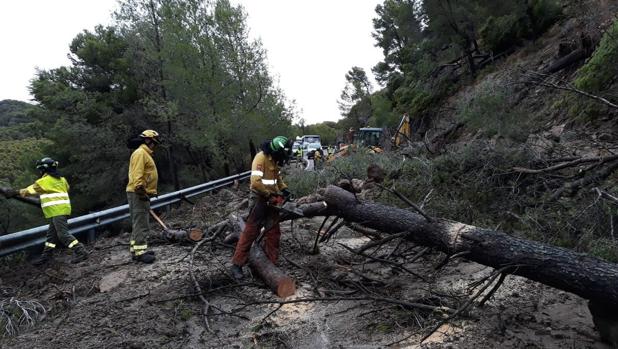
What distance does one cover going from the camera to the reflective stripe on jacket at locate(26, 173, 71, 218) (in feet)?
17.3

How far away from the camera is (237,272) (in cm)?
444

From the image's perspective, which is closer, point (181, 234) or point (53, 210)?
point (53, 210)

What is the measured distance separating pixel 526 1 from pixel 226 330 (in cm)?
1812

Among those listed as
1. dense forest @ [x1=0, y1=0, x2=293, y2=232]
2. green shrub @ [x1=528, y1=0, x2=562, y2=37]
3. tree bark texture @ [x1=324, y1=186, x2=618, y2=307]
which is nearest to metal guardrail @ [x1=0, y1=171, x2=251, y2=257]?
tree bark texture @ [x1=324, y1=186, x2=618, y2=307]

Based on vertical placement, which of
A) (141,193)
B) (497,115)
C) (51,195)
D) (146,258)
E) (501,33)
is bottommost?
(146,258)

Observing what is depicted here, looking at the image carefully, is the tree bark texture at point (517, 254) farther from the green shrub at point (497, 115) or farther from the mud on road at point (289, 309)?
the green shrub at point (497, 115)

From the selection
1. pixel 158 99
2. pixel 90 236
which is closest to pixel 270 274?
pixel 90 236

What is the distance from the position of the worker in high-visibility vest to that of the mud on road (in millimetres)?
262

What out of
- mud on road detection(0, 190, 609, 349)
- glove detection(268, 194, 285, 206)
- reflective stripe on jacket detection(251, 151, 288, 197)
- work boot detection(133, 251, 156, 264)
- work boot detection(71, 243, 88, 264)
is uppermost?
reflective stripe on jacket detection(251, 151, 288, 197)

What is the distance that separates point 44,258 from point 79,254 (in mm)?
417

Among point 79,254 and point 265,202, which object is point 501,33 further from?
point 79,254

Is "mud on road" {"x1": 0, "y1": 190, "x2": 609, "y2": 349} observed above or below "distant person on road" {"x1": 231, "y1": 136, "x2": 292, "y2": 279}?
below

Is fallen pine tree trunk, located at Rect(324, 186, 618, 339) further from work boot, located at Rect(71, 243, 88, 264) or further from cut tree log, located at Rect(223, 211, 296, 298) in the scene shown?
work boot, located at Rect(71, 243, 88, 264)

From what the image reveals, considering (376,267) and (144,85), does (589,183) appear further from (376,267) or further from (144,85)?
(144,85)
